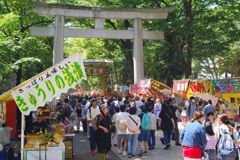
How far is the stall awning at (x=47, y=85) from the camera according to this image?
6082 mm

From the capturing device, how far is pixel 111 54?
38.2m

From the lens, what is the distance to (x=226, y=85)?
34.8ft

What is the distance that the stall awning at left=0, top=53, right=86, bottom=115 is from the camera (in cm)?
608

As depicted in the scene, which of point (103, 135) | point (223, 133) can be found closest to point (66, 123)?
point (103, 135)

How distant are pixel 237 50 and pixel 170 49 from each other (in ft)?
29.0

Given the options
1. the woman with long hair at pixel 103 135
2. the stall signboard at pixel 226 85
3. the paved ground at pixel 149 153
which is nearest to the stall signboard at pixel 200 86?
the stall signboard at pixel 226 85

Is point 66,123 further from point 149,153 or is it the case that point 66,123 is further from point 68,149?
point 149,153

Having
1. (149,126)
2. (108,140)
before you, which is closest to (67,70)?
(108,140)

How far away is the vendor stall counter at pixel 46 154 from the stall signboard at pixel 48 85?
128 centimetres

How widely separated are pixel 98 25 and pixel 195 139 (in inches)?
603

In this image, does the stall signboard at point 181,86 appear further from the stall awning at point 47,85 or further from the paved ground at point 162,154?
the stall awning at point 47,85

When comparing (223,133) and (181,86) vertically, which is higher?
(181,86)

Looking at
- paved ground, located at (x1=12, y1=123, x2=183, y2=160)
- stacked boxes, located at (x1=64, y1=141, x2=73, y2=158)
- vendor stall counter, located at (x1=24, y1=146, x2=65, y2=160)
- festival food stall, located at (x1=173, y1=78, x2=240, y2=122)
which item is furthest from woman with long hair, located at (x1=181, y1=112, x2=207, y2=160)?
stacked boxes, located at (x1=64, y1=141, x2=73, y2=158)

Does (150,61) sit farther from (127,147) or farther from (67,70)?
(67,70)
